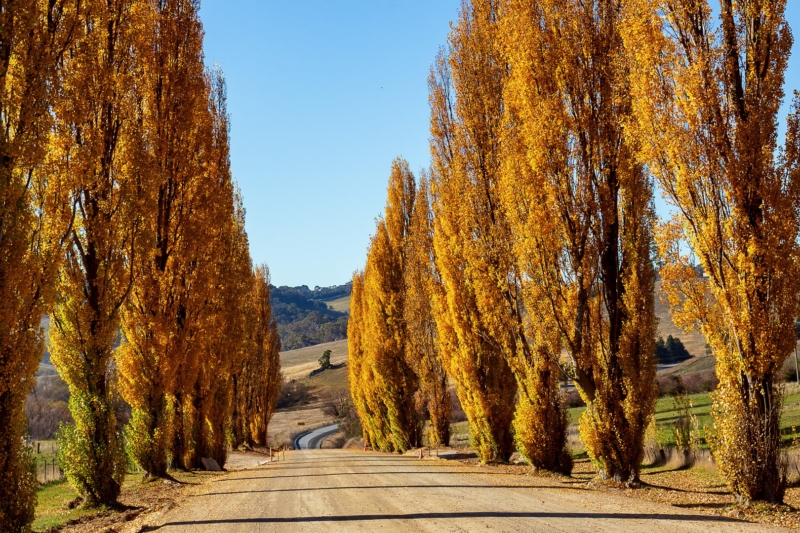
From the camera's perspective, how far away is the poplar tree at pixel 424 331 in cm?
3042

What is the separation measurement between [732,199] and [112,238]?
1251cm

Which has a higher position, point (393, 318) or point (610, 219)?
point (610, 219)

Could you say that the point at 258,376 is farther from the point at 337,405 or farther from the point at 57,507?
the point at 337,405

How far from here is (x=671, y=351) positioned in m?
84.9

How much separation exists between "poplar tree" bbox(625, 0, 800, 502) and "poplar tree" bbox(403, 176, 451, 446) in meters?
18.4

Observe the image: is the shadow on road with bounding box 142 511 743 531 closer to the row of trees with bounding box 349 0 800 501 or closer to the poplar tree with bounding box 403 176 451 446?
the row of trees with bounding box 349 0 800 501

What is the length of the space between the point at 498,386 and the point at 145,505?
36.8ft

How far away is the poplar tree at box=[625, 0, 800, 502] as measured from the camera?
10523 mm

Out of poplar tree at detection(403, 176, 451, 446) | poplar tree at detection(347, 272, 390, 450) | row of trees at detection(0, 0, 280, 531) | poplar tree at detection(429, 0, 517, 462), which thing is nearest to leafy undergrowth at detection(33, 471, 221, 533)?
row of trees at detection(0, 0, 280, 531)

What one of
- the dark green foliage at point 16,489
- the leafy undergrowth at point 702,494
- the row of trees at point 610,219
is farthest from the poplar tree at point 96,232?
the leafy undergrowth at point 702,494

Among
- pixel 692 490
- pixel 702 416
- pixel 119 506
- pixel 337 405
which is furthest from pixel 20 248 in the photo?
pixel 337 405

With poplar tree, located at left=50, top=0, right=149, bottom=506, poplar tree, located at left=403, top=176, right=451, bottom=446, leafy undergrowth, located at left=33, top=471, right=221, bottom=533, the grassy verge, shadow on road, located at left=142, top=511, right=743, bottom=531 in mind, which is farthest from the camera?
poplar tree, located at left=403, top=176, right=451, bottom=446

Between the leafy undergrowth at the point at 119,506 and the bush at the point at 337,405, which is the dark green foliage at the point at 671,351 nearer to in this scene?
the bush at the point at 337,405

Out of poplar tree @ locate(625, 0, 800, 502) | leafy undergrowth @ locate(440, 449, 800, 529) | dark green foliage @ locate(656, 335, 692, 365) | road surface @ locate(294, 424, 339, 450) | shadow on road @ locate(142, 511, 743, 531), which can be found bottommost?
road surface @ locate(294, 424, 339, 450)
